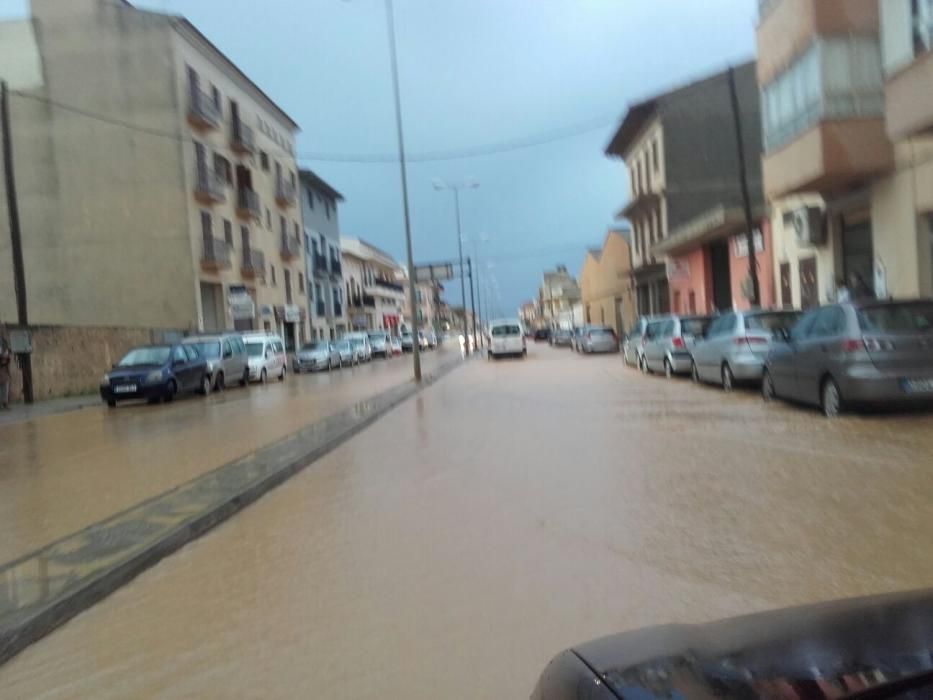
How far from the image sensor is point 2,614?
189 inches

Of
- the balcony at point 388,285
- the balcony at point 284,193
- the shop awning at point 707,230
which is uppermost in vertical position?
the balcony at point 284,193

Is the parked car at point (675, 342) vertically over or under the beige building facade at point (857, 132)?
under

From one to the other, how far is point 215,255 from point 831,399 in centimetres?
2987

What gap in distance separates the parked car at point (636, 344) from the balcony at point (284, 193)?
87.0 feet

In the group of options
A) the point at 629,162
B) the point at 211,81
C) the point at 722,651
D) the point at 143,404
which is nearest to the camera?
the point at 722,651

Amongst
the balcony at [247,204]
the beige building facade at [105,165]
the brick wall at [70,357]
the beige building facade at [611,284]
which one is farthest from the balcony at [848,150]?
the beige building facade at [611,284]

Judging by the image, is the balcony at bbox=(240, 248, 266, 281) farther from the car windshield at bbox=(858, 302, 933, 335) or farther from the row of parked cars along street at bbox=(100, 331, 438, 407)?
the car windshield at bbox=(858, 302, 933, 335)

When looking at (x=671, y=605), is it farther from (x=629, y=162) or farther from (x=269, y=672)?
(x=629, y=162)

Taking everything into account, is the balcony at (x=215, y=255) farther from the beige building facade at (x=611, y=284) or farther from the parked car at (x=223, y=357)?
the beige building facade at (x=611, y=284)

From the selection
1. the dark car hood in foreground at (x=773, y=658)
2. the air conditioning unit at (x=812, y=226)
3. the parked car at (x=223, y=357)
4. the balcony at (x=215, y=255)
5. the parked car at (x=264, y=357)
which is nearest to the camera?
the dark car hood in foreground at (x=773, y=658)

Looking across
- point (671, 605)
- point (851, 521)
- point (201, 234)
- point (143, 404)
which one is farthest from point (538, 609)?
point (201, 234)

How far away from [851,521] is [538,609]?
283cm

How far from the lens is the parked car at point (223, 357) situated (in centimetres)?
2562

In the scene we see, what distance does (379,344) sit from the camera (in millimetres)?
56781
